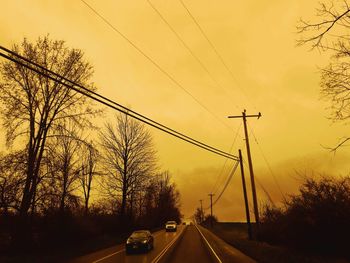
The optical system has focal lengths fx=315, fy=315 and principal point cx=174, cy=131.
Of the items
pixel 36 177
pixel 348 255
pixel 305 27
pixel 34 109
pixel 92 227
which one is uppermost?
pixel 34 109

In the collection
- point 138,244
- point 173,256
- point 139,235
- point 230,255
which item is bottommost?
point 230,255

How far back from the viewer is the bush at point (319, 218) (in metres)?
15.3

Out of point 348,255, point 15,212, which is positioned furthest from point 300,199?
point 15,212

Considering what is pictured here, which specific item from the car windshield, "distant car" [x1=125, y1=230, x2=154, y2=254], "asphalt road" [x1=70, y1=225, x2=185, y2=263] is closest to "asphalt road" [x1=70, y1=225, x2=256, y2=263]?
"asphalt road" [x1=70, y1=225, x2=185, y2=263]

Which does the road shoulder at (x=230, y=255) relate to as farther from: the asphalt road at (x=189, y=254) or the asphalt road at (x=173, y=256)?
the asphalt road at (x=189, y=254)

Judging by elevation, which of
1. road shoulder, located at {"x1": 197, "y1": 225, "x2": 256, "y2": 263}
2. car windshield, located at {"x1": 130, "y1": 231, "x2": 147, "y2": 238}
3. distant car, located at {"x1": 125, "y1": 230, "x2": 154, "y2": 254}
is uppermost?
car windshield, located at {"x1": 130, "y1": 231, "x2": 147, "y2": 238}

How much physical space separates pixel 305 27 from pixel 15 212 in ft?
57.8

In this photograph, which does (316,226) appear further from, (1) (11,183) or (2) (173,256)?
(1) (11,183)

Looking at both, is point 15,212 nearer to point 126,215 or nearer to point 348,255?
point 348,255

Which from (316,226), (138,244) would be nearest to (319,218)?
(316,226)

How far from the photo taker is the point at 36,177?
18.7 m

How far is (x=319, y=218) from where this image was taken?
1634cm

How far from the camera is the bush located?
Result: 15339 millimetres

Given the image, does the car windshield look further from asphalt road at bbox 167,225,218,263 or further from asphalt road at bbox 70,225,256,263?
asphalt road at bbox 167,225,218,263
